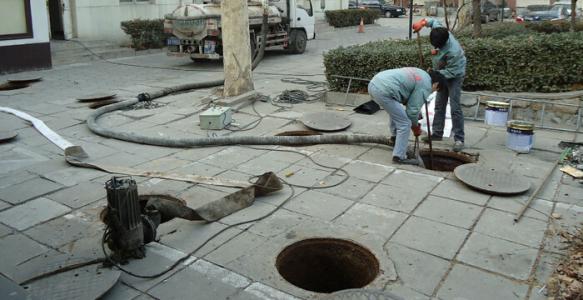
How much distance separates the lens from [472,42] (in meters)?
8.82

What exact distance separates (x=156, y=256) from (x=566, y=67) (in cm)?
721

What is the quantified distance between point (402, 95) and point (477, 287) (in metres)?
2.95

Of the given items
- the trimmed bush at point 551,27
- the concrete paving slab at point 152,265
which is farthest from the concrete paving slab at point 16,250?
the trimmed bush at point 551,27

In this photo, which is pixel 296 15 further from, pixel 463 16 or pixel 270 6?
pixel 463 16

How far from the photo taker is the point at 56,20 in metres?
17.3

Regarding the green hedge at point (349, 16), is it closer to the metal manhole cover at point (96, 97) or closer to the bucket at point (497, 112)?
the metal manhole cover at point (96, 97)

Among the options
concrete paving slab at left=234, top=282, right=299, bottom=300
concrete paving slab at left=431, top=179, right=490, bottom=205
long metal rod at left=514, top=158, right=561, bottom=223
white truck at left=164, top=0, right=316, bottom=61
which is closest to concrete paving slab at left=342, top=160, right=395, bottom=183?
concrete paving slab at left=431, top=179, right=490, bottom=205

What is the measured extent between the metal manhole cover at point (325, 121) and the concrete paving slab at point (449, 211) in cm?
268

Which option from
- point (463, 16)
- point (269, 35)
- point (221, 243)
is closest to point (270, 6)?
point (269, 35)

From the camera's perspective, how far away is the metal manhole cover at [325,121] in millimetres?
Answer: 7633

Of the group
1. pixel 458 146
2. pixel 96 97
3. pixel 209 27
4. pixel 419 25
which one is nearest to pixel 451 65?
pixel 419 25

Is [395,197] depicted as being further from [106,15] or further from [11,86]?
[106,15]

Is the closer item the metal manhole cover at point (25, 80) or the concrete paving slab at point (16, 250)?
the concrete paving slab at point (16, 250)

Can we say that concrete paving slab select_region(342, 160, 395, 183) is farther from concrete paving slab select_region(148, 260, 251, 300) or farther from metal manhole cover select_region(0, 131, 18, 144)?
metal manhole cover select_region(0, 131, 18, 144)
